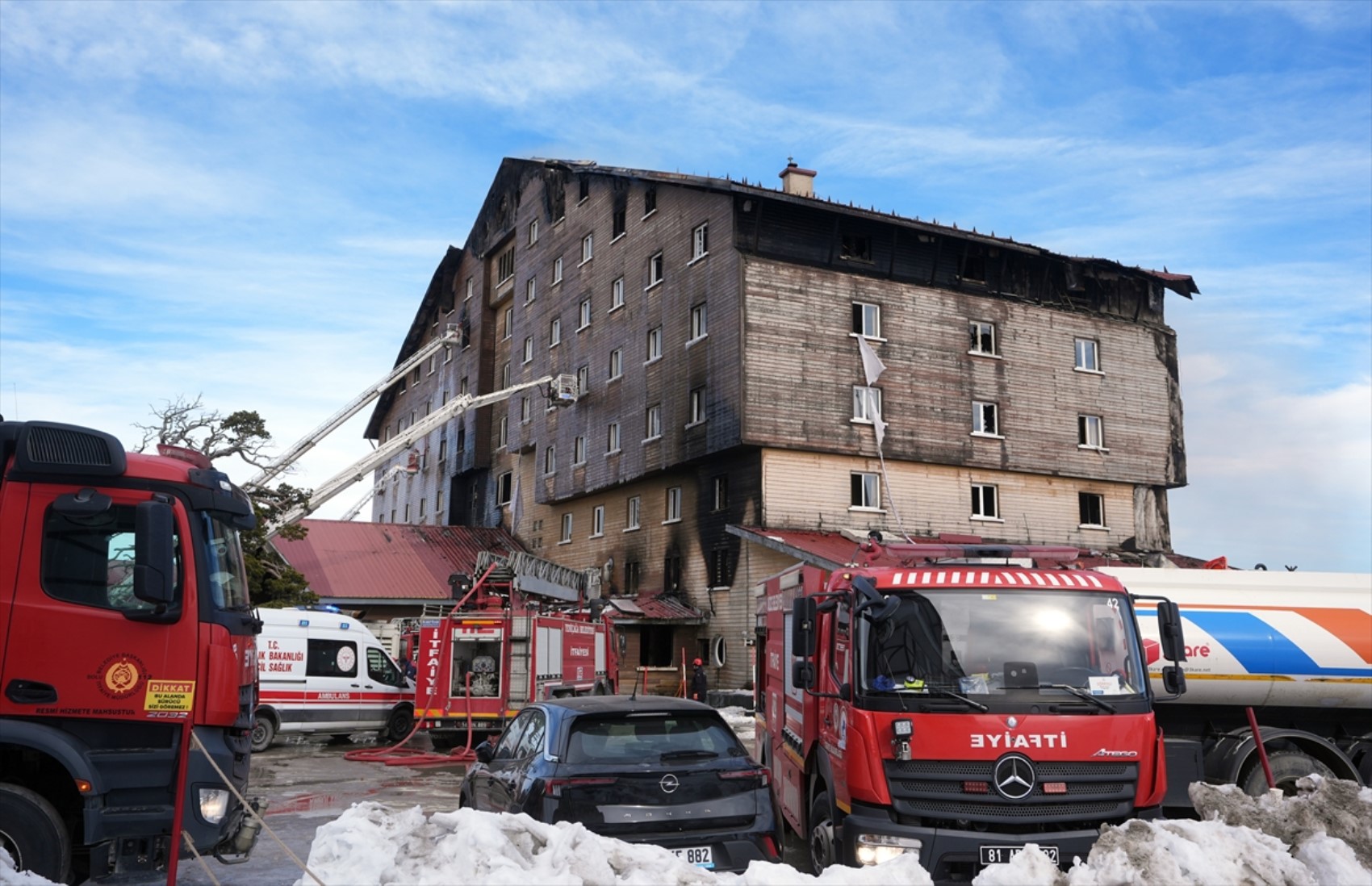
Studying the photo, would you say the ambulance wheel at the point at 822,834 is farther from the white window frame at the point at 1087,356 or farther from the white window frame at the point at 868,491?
the white window frame at the point at 1087,356

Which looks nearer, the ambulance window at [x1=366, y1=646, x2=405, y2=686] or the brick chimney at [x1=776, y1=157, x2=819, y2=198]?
the ambulance window at [x1=366, y1=646, x2=405, y2=686]

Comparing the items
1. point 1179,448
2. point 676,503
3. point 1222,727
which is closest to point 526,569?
point 676,503

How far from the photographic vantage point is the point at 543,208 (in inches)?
1756

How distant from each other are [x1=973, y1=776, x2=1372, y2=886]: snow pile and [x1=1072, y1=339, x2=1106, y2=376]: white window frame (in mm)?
29129

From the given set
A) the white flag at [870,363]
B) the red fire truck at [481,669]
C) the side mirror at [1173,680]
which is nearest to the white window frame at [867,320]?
the white flag at [870,363]

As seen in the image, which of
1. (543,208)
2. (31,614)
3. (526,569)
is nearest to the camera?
(31,614)

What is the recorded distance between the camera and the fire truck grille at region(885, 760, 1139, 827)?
7.23m

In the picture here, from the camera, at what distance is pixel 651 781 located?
7238 millimetres

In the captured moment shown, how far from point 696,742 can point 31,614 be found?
176 inches

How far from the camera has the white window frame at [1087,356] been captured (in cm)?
3403

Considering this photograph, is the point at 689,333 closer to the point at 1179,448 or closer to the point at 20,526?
the point at 1179,448

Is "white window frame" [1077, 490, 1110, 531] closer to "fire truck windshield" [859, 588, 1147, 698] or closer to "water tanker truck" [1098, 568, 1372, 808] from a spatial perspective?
"water tanker truck" [1098, 568, 1372, 808]

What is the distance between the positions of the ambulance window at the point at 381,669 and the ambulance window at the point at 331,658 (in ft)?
1.36

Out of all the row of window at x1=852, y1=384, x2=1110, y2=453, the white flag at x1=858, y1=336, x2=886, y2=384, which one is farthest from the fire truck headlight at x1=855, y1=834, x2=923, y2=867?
the white flag at x1=858, y1=336, x2=886, y2=384
